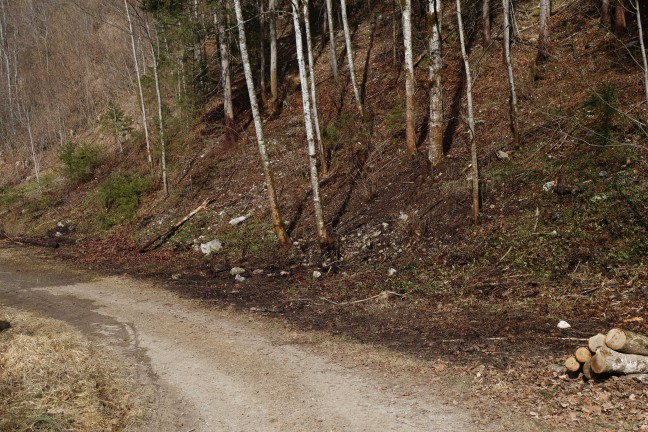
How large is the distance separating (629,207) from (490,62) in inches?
420

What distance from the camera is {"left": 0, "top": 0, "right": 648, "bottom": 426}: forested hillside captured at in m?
8.52

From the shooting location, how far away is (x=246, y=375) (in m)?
6.77

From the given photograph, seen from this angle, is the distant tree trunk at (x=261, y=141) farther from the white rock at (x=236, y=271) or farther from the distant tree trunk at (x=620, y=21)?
the distant tree trunk at (x=620, y=21)

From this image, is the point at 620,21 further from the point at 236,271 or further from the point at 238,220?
the point at 236,271

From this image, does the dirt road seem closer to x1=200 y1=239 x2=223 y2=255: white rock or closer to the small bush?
x1=200 y1=239 x2=223 y2=255: white rock

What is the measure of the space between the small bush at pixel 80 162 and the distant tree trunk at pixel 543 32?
21999mm

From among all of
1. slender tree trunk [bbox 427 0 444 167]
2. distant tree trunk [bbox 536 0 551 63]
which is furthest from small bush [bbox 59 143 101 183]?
distant tree trunk [bbox 536 0 551 63]

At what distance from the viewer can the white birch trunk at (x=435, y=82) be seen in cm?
1270

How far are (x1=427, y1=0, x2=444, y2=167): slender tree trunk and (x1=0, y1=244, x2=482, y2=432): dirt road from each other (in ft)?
24.4

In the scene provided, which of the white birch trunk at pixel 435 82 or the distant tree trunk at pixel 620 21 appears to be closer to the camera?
the white birch trunk at pixel 435 82

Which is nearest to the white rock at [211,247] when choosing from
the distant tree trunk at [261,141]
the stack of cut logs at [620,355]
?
the distant tree trunk at [261,141]

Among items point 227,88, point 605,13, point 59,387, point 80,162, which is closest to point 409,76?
point 605,13

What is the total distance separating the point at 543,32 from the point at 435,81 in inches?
222

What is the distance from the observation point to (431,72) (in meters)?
13.4
